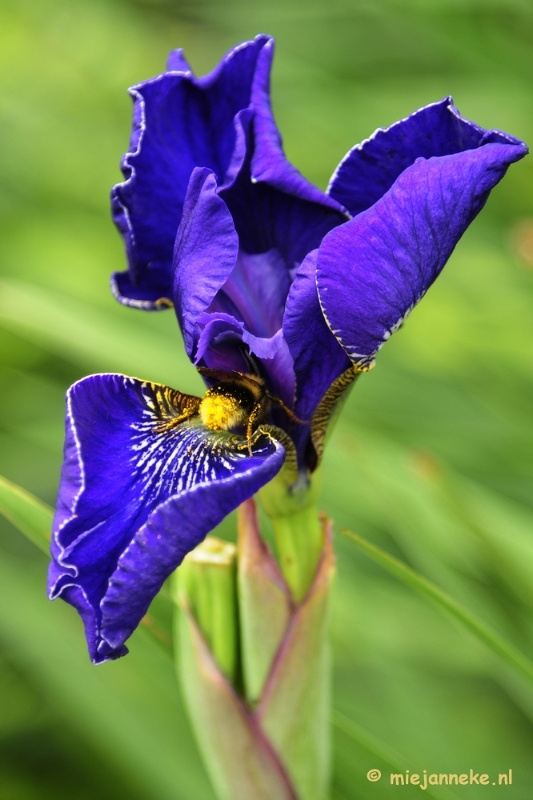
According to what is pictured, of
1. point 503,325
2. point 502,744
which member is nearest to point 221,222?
point 502,744

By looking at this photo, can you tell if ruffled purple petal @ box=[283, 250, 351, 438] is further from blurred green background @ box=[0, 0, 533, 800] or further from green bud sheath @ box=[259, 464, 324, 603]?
blurred green background @ box=[0, 0, 533, 800]

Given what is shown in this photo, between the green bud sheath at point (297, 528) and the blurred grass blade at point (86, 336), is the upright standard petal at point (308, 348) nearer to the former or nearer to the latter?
the green bud sheath at point (297, 528)

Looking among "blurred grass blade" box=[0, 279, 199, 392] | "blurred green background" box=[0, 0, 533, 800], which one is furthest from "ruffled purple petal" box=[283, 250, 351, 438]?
"blurred grass blade" box=[0, 279, 199, 392]

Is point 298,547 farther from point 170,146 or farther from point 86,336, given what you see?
point 86,336

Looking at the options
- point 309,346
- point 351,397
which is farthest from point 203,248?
point 351,397

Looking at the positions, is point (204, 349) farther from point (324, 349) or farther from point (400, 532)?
point (400, 532)

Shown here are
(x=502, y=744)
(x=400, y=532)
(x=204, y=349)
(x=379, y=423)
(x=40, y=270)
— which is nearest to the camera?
(x=204, y=349)

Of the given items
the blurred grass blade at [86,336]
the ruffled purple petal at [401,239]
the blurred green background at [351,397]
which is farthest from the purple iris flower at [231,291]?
the blurred grass blade at [86,336]

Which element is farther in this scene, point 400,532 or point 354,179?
point 400,532
